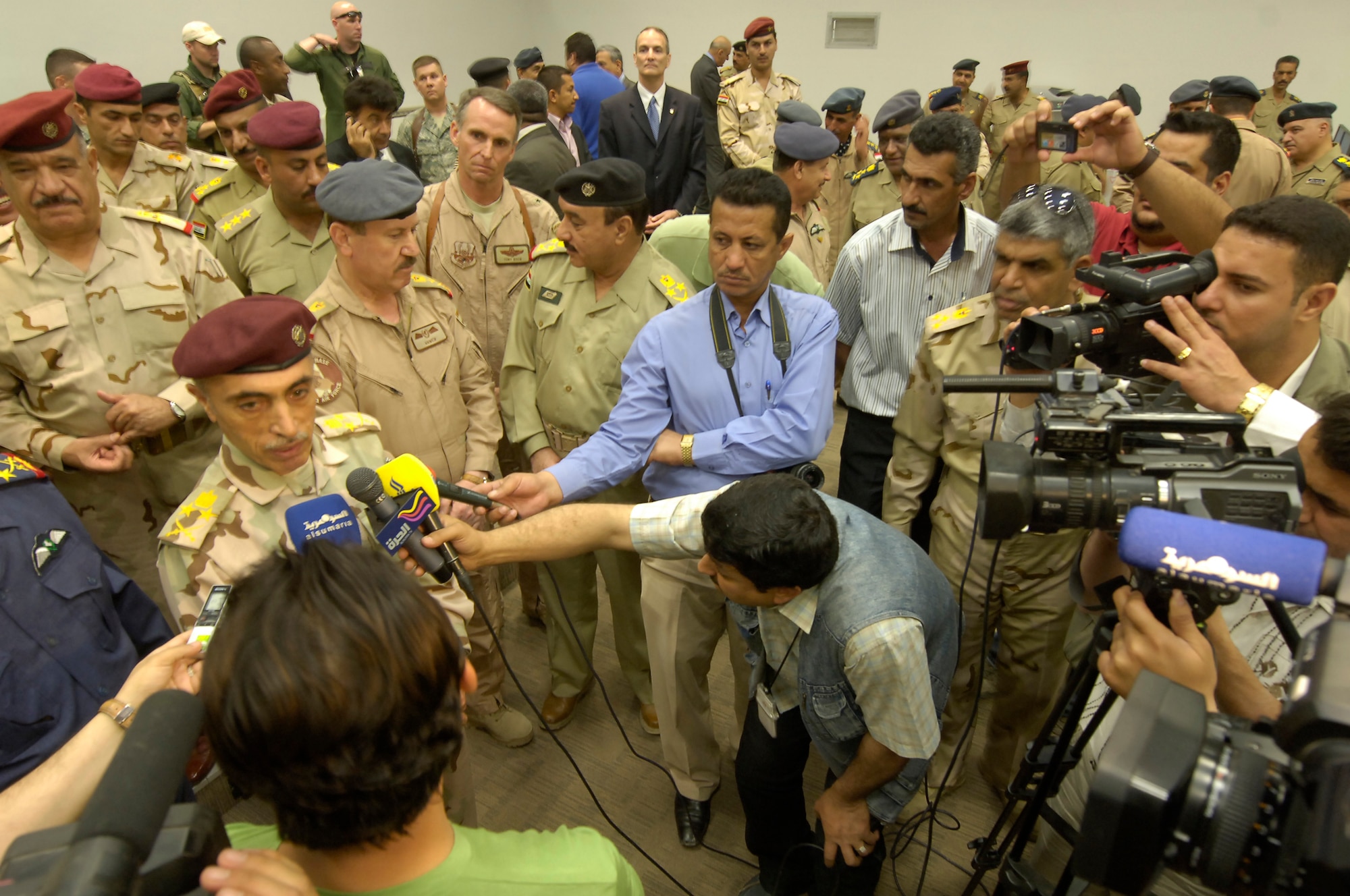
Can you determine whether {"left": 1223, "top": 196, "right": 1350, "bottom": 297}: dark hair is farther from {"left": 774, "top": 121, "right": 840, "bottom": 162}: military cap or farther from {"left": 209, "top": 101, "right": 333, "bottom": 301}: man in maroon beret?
{"left": 209, "top": 101, "right": 333, "bottom": 301}: man in maroon beret

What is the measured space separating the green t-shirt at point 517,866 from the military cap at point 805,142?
9.32ft

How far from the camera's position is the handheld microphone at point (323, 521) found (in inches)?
55.3

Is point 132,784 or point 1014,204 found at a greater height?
point 1014,204

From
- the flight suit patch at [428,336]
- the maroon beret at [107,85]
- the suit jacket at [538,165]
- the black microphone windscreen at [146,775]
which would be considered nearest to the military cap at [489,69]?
the suit jacket at [538,165]

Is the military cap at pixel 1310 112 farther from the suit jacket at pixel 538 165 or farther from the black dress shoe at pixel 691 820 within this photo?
the black dress shoe at pixel 691 820

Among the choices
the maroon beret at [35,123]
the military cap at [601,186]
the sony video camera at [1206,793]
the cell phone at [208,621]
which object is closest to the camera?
the sony video camera at [1206,793]

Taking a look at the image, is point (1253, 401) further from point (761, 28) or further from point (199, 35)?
point (199, 35)

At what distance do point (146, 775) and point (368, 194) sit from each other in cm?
195

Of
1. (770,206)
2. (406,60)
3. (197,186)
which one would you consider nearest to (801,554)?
(770,206)

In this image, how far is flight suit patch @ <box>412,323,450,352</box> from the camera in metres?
2.38

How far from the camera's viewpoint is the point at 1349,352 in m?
1.86

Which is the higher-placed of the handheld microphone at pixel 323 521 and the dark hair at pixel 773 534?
the handheld microphone at pixel 323 521

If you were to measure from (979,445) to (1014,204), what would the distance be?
70cm

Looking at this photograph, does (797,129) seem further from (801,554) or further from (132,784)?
(132,784)
